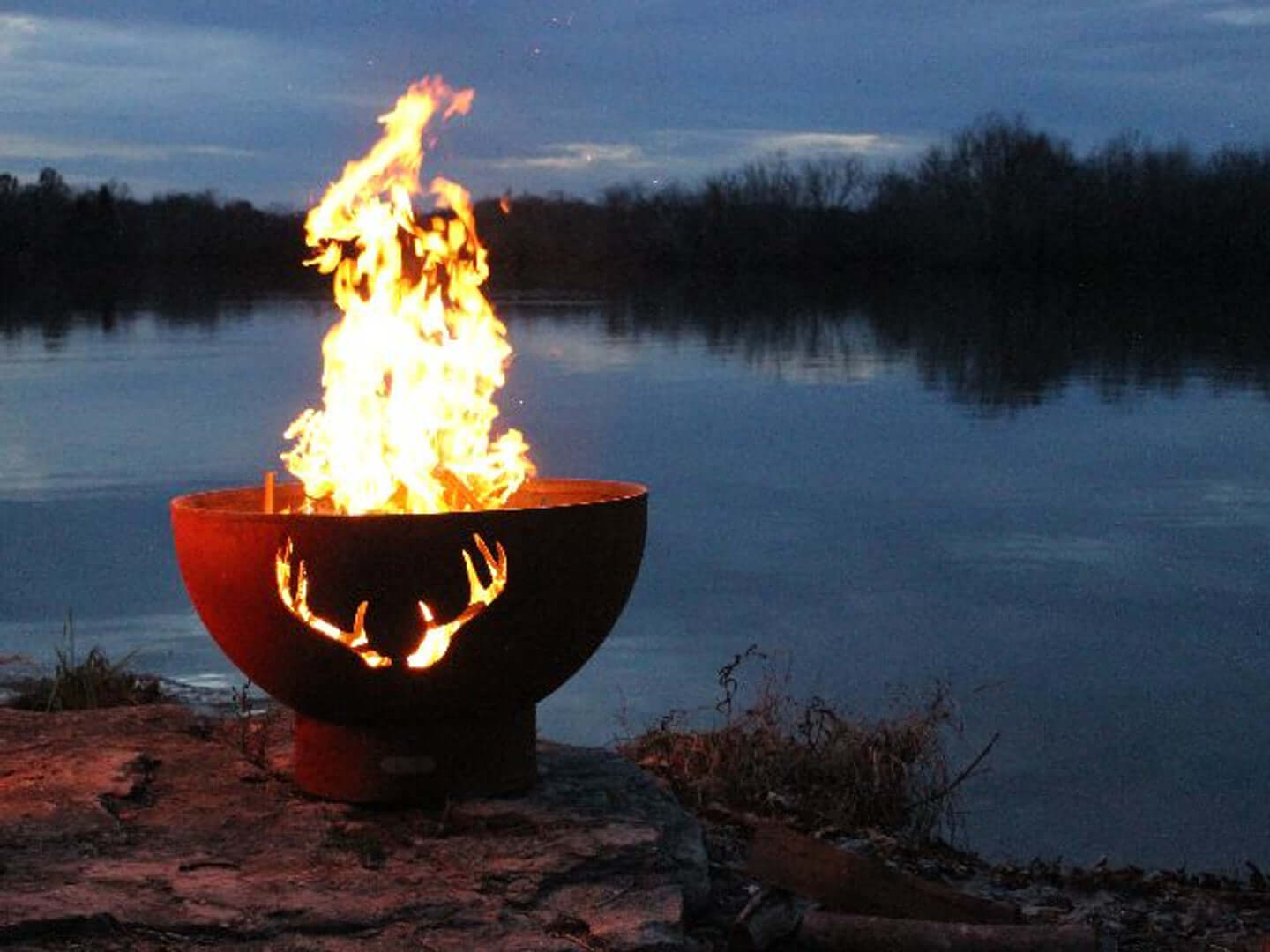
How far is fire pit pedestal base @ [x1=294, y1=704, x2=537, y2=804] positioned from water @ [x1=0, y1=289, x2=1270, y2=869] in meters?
2.04

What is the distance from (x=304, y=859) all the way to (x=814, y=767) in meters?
2.35

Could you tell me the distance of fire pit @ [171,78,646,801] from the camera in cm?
489

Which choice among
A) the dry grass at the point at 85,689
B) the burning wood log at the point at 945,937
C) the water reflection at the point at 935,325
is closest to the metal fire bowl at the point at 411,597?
the burning wood log at the point at 945,937

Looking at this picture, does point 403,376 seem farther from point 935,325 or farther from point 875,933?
point 935,325

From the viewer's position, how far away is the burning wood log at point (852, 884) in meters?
4.87

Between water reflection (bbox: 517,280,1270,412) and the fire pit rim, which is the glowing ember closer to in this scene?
the fire pit rim

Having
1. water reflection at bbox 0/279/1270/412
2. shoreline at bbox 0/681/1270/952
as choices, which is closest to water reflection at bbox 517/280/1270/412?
water reflection at bbox 0/279/1270/412

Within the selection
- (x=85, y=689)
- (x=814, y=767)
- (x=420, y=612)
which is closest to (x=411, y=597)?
(x=420, y=612)

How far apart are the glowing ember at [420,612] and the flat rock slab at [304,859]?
51 cm

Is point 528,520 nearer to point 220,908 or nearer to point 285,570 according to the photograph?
point 285,570

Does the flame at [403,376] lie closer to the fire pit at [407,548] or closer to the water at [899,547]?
the fire pit at [407,548]

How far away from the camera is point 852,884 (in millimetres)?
4883

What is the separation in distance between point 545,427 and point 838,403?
18.4 feet

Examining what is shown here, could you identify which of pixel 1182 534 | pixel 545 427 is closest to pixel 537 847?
pixel 1182 534
